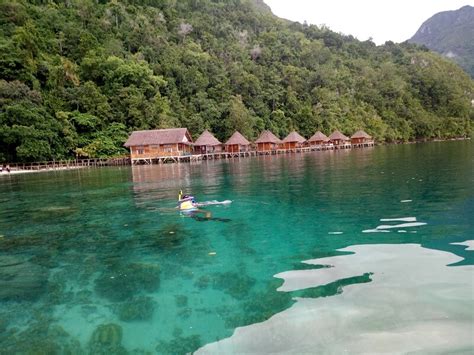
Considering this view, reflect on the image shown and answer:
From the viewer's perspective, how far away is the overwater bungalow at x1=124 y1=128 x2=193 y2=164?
48562 millimetres

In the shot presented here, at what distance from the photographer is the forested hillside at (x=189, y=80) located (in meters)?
50.8

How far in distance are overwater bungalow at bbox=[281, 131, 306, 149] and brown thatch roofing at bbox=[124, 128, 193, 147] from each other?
65.0 ft

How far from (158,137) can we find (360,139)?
39.5 m

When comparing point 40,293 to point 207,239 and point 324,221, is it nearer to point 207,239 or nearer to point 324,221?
point 207,239

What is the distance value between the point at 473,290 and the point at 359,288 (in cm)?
154

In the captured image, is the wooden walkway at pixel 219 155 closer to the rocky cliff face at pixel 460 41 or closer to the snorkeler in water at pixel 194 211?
the snorkeler in water at pixel 194 211

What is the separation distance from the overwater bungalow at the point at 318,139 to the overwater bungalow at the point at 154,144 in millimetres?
25036

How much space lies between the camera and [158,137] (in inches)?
1925

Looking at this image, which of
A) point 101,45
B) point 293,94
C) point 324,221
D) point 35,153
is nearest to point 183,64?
point 101,45

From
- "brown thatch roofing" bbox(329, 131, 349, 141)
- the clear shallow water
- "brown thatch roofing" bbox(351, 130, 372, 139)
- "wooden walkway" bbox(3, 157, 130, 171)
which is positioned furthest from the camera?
"brown thatch roofing" bbox(351, 130, 372, 139)

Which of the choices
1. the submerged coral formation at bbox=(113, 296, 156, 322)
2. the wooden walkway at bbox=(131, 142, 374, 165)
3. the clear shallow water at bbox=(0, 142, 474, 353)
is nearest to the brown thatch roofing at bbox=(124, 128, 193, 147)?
the wooden walkway at bbox=(131, 142, 374, 165)

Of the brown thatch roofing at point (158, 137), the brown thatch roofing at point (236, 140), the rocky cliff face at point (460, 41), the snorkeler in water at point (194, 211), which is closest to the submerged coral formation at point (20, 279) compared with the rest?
the snorkeler in water at point (194, 211)

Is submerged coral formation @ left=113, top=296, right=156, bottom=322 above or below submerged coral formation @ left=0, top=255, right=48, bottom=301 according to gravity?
below

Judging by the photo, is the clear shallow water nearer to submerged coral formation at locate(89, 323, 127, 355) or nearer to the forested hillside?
submerged coral formation at locate(89, 323, 127, 355)
